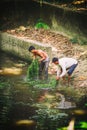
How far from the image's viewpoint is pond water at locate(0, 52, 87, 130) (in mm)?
10852

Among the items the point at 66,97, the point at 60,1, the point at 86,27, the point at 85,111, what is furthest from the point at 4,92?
the point at 60,1

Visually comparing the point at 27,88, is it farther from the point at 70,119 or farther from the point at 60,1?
the point at 60,1

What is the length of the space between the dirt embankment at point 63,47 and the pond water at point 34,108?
4.49ft

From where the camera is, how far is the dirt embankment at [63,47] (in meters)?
14.7

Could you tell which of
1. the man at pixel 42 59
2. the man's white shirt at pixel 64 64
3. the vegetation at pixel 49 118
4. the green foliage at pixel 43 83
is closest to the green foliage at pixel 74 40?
the man at pixel 42 59

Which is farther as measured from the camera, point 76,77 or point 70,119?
point 76,77

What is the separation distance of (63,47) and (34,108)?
5.96 meters

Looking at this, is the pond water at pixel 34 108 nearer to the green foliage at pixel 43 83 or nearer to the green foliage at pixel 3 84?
the green foliage at pixel 3 84

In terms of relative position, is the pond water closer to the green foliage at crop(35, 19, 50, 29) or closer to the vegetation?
the vegetation

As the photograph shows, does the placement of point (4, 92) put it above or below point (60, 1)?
below

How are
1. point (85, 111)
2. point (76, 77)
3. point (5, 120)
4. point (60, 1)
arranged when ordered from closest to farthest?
point (5, 120) → point (85, 111) → point (76, 77) → point (60, 1)

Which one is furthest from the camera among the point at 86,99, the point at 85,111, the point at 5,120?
the point at 86,99

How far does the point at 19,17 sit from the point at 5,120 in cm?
1055

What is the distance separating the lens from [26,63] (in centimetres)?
1709
